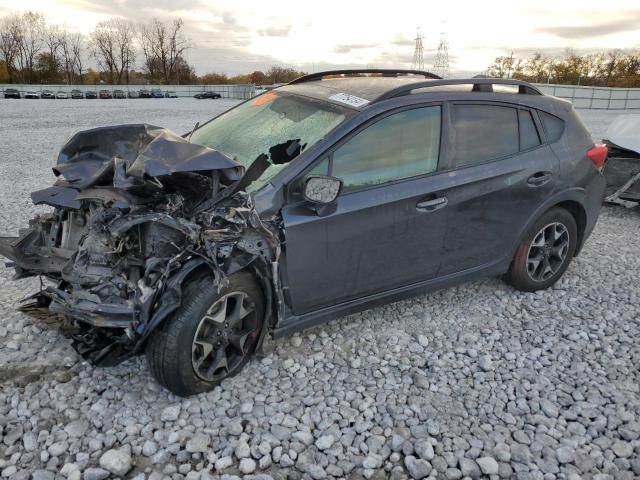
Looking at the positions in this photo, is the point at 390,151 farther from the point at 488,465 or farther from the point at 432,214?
the point at 488,465

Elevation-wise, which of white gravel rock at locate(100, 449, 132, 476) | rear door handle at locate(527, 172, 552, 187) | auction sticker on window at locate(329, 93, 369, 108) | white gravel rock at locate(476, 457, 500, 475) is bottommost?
white gravel rock at locate(476, 457, 500, 475)

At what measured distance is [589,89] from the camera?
3384 centimetres

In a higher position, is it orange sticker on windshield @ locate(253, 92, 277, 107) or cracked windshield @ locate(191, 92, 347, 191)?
orange sticker on windshield @ locate(253, 92, 277, 107)

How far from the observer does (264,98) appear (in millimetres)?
4285

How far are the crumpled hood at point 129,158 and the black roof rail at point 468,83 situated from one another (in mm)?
1231

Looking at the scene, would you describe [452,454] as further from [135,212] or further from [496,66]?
[496,66]

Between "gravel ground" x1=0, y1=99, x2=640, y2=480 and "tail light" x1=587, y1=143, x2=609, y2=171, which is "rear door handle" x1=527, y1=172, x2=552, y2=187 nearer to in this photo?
"tail light" x1=587, y1=143, x2=609, y2=171

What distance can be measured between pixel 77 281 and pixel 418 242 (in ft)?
7.20

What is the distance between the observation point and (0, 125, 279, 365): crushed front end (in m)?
2.77

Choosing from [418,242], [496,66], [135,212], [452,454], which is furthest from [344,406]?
[496,66]

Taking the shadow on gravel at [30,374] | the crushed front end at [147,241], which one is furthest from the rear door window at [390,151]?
the shadow on gravel at [30,374]

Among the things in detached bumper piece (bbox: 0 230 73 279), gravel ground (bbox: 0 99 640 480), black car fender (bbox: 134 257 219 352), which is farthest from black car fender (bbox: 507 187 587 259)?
detached bumper piece (bbox: 0 230 73 279)

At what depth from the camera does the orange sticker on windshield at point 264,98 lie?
420 centimetres

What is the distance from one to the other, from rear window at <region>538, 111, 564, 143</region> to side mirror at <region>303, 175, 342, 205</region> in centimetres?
223
